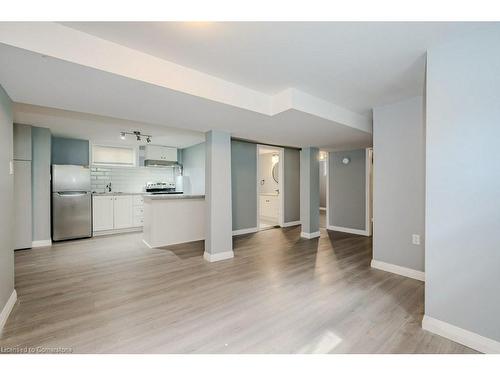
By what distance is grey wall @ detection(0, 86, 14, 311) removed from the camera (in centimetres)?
188

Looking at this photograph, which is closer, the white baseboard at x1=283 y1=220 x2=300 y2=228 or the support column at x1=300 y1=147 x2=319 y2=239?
the support column at x1=300 y1=147 x2=319 y2=239

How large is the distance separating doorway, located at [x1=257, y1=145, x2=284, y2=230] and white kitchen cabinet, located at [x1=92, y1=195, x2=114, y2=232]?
138 inches

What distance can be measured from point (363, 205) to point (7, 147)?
19.3ft

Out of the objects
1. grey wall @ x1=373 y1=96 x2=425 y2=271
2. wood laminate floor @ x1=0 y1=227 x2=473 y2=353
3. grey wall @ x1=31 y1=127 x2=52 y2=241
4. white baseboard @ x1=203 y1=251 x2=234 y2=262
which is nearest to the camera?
wood laminate floor @ x1=0 y1=227 x2=473 y2=353

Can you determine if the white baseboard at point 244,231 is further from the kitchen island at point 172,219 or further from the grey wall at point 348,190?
the grey wall at point 348,190

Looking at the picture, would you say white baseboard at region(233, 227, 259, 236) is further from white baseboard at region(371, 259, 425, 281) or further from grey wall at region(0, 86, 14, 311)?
grey wall at region(0, 86, 14, 311)

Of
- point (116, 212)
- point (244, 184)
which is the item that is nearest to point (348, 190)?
point (244, 184)

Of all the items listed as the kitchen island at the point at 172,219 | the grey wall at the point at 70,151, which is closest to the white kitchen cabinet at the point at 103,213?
the grey wall at the point at 70,151

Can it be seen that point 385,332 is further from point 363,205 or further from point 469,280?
point 363,205

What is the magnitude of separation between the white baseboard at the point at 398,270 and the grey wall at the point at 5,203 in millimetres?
4052

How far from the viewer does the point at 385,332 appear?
5.70 feet

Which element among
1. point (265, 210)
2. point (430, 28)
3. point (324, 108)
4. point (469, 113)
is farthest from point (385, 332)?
point (265, 210)

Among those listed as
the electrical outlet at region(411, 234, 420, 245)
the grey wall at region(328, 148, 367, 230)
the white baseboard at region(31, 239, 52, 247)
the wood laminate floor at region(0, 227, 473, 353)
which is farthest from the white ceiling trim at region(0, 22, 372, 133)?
the white baseboard at region(31, 239, 52, 247)

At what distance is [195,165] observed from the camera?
6.08 metres
